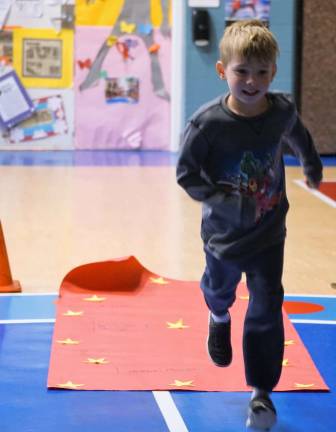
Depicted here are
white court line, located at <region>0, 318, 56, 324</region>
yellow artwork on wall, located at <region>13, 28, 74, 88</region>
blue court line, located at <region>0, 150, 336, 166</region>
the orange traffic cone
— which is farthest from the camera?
yellow artwork on wall, located at <region>13, 28, 74, 88</region>

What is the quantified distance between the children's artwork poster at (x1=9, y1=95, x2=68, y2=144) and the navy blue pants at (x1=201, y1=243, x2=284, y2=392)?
6950 mm

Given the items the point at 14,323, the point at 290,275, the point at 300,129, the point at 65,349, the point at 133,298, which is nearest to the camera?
the point at 300,129

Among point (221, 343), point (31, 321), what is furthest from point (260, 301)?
point (31, 321)

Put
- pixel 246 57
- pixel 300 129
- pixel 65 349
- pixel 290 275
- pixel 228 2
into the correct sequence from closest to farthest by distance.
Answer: pixel 246 57 → pixel 300 129 → pixel 65 349 → pixel 290 275 → pixel 228 2

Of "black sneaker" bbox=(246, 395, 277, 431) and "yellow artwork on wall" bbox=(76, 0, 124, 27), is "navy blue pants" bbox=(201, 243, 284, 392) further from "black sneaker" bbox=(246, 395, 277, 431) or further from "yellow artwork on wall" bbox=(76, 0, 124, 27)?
"yellow artwork on wall" bbox=(76, 0, 124, 27)

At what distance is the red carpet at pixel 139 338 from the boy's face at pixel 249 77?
1084 millimetres

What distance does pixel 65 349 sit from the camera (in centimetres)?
400

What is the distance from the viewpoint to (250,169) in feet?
10.1

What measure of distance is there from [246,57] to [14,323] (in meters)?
1.89

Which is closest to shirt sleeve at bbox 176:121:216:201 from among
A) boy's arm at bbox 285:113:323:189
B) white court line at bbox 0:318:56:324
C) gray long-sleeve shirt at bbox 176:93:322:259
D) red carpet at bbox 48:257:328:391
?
gray long-sleeve shirt at bbox 176:93:322:259

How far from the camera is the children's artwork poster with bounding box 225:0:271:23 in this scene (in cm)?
986

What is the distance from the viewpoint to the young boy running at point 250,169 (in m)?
3.04

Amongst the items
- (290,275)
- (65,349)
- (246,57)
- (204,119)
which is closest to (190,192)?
(204,119)

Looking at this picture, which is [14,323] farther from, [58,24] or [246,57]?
[58,24]
